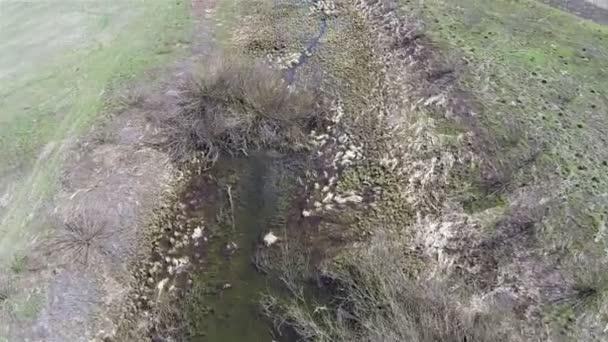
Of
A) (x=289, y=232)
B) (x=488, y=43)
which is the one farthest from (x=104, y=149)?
(x=488, y=43)

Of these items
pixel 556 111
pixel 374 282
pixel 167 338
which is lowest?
pixel 167 338

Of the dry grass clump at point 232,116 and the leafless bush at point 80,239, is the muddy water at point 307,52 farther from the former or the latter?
the leafless bush at point 80,239

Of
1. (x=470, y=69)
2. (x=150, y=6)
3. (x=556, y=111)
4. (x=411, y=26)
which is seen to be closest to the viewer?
(x=556, y=111)

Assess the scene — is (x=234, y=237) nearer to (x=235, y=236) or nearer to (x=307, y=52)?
(x=235, y=236)

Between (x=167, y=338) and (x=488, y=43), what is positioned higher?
(x=488, y=43)

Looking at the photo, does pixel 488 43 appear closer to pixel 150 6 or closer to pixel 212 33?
pixel 212 33

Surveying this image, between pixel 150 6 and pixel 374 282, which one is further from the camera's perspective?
pixel 150 6

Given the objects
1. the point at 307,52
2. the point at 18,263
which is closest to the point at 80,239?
the point at 18,263

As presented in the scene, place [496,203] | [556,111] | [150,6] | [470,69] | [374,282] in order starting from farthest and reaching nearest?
[150,6], [470,69], [556,111], [496,203], [374,282]
